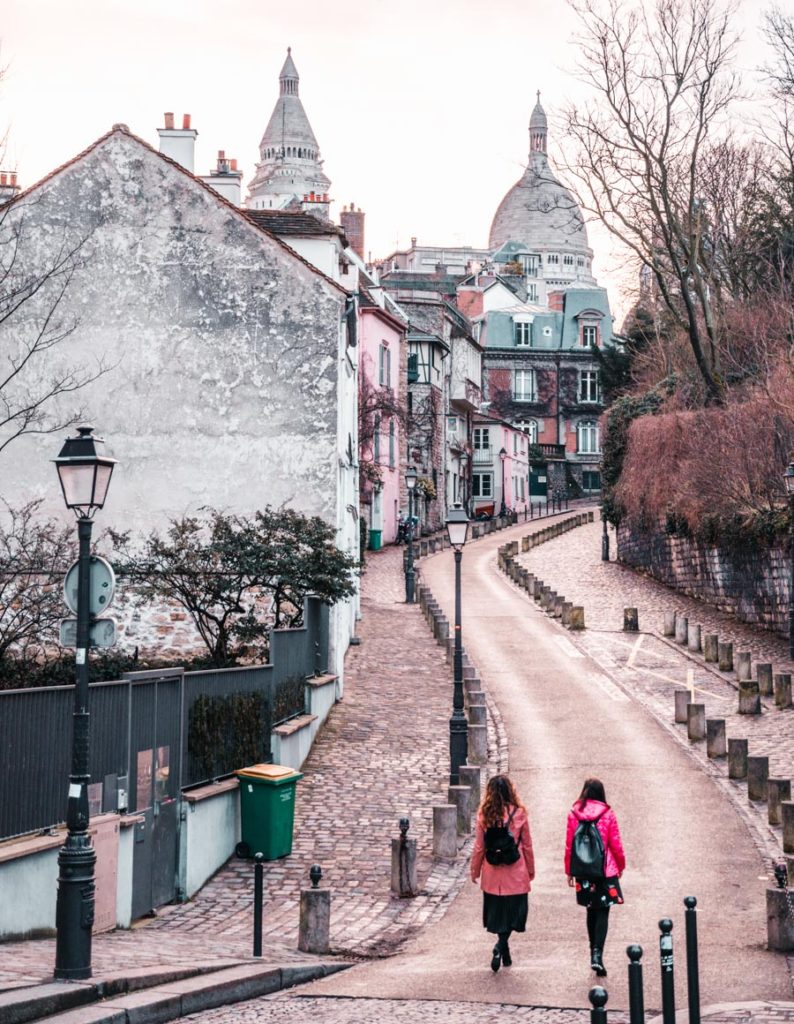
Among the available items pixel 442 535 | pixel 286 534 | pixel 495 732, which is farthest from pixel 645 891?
pixel 442 535

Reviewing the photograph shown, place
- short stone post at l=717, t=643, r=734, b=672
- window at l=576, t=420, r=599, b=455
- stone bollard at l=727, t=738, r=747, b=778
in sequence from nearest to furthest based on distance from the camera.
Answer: stone bollard at l=727, t=738, r=747, b=778 → short stone post at l=717, t=643, r=734, b=672 → window at l=576, t=420, r=599, b=455

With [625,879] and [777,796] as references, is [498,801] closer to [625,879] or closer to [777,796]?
[625,879]

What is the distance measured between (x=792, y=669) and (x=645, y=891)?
50.4 ft

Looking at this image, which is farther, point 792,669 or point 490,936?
point 792,669

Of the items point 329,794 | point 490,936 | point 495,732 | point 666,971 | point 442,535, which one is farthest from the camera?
point 442,535

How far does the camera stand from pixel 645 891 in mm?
15258

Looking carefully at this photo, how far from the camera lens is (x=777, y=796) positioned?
1783 centimetres

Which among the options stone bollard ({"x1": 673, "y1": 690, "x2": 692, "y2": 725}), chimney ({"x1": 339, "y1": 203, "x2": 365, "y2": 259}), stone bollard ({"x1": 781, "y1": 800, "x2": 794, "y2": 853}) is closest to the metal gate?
stone bollard ({"x1": 781, "y1": 800, "x2": 794, "y2": 853})

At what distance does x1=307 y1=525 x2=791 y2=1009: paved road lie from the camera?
11.8 m

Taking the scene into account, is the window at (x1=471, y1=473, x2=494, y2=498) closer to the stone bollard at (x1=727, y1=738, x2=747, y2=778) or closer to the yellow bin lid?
the stone bollard at (x1=727, y1=738, x2=747, y2=778)

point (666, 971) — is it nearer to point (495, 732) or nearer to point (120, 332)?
point (495, 732)

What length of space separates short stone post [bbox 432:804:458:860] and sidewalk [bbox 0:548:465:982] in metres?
0.20

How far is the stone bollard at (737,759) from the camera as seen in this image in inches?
812

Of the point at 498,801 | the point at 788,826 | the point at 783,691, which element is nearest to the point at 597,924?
the point at 498,801
